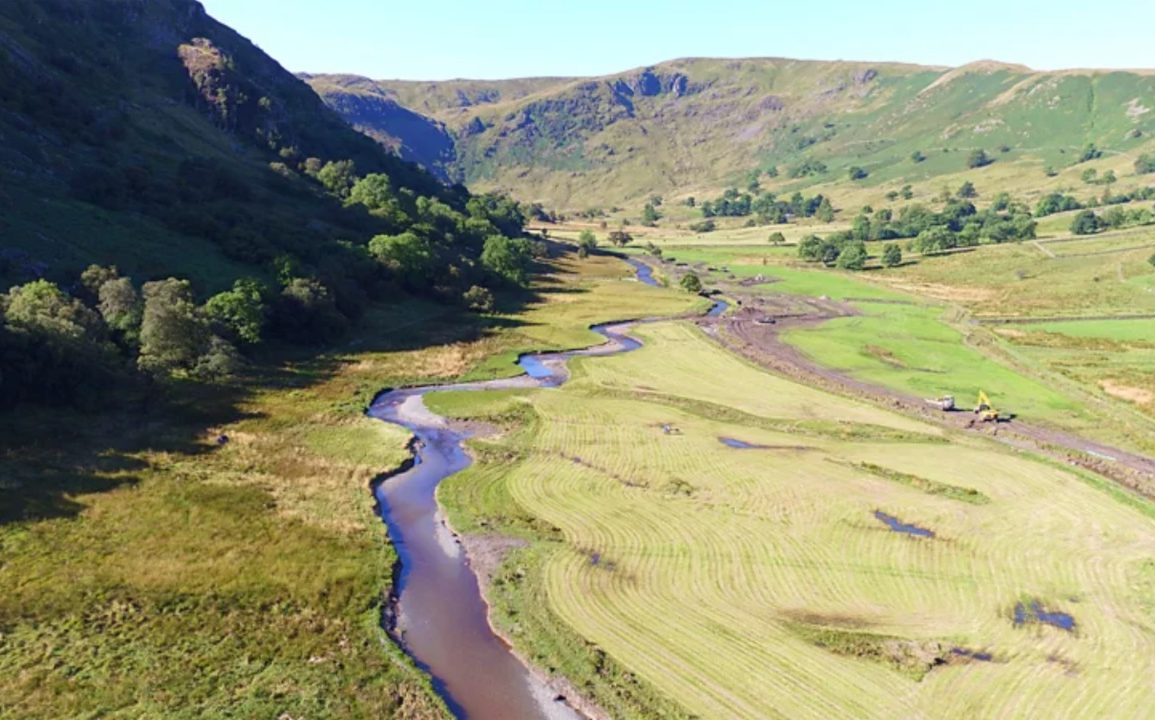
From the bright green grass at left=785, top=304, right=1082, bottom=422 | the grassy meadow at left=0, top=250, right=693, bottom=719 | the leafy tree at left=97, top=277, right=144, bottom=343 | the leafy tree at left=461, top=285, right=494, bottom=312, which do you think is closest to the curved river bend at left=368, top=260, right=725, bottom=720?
the grassy meadow at left=0, top=250, right=693, bottom=719

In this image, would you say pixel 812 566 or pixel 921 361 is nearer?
pixel 812 566

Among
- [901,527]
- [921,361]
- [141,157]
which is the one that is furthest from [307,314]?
[921,361]

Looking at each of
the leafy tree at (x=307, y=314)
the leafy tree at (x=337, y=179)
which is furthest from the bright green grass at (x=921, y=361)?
the leafy tree at (x=337, y=179)

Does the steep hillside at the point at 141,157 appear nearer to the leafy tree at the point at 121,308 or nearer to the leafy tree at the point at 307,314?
the leafy tree at the point at 121,308

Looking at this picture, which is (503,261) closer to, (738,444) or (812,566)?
(738,444)

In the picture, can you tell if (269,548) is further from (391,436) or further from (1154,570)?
(1154,570)

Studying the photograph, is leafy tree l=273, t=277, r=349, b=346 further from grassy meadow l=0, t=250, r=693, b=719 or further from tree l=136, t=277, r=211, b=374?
grassy meadow l=0, t=250, r=693, b=719
